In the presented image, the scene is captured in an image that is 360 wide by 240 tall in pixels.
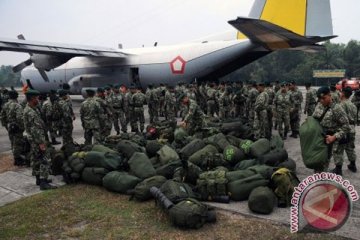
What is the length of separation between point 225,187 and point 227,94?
28.1ft

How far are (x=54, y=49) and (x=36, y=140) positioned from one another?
47.0ft

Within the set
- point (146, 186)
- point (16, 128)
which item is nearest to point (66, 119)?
point (16, 128)

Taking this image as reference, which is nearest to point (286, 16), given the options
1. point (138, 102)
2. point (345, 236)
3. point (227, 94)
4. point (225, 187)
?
point (227, 94)

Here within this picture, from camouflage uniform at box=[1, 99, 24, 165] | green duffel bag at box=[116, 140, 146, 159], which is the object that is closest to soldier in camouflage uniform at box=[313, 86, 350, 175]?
green duffel bag at box=[116, 140, 146, 159]

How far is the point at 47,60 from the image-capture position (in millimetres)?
21812

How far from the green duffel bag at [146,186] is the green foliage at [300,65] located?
52.4 meters

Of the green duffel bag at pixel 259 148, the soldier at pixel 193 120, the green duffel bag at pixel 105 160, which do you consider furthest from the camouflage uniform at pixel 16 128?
the green duffel bag at pixel 259 148

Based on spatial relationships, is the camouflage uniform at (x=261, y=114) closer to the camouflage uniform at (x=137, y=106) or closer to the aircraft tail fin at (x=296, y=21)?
the aircraft tail fin at (x=296, y=21)

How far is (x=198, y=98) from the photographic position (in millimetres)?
16969

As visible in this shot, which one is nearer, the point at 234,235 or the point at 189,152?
the point at 234,235

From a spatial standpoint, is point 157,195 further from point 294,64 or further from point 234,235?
point 294,64

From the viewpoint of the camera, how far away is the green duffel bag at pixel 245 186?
620 cm

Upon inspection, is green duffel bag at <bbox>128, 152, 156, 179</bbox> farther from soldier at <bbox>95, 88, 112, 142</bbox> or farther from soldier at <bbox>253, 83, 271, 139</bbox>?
soldier at <bbox>253, 83, 271, 139</bbox>

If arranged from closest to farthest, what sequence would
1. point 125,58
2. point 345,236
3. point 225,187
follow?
1. point 345,236
2. point 225,187
3. point 125,58
